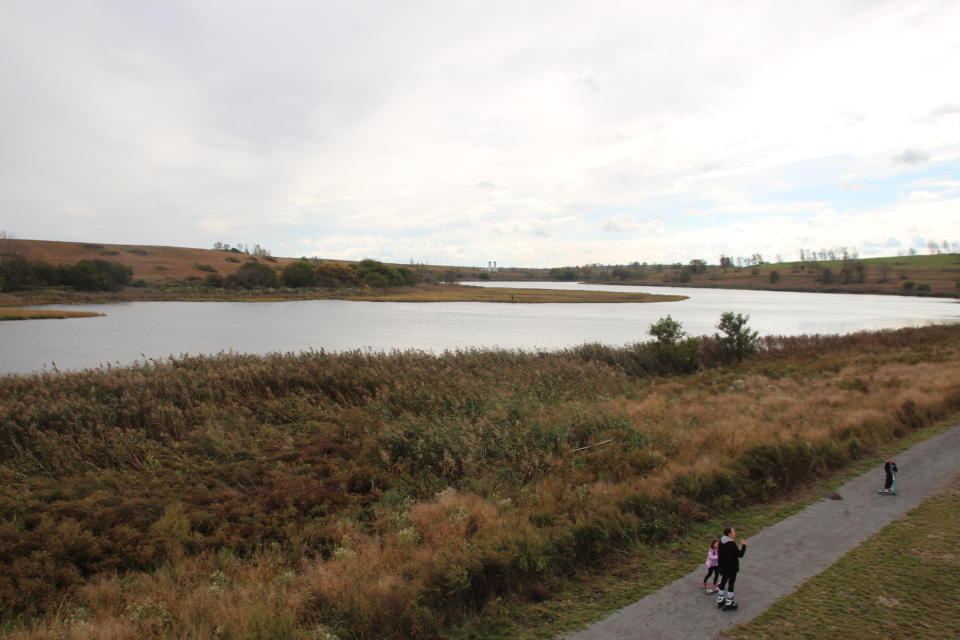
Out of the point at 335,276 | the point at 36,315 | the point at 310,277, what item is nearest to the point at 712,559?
the point at 36,315

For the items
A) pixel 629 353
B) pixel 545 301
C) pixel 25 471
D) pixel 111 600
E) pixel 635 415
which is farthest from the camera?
pixel 545 301

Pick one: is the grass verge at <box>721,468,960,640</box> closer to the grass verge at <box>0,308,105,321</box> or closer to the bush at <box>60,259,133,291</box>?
the grass verge at <box>0,308,105,321</box>

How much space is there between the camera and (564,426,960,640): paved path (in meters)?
5.88

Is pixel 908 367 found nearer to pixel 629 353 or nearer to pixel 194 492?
pixel 629 353

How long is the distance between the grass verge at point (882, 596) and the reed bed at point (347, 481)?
2.25 m

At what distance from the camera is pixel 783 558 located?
23.9 ft

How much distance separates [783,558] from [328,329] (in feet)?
152

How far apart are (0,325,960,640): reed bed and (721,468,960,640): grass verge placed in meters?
2.25

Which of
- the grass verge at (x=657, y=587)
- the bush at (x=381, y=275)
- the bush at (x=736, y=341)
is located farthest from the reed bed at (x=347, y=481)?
the bush at (x=381, y=275)

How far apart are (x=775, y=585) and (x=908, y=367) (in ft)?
79.0

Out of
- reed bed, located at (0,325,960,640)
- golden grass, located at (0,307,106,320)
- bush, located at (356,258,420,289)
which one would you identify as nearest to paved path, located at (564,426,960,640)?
reed bed, located at (0,325,960,640)

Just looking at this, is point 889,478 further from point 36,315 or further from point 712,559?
point 36,315

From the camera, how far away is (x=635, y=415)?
55.2 feet

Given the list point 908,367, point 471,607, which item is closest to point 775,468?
point 471,607
